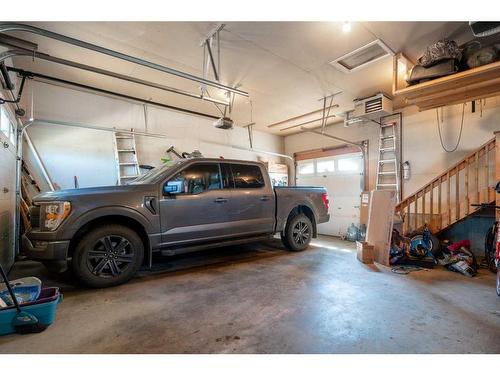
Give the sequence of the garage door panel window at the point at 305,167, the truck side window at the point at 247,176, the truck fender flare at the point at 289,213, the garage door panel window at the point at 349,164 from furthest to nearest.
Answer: the garage door panel window at the point at 305,167 < the garage door panel window at the point at 349,164 < the truck fender flare at the point at 289,213 < the truck side window at the point at 247,176

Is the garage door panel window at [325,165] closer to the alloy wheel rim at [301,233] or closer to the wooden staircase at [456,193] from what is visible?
the wooden staircase at [456,193]

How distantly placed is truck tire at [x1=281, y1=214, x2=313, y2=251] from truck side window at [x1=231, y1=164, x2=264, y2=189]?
1.04 m

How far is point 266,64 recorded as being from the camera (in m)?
4.15

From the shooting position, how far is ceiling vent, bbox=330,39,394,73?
369 cm

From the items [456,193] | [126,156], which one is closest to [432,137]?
[456,193]

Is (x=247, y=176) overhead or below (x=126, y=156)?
below

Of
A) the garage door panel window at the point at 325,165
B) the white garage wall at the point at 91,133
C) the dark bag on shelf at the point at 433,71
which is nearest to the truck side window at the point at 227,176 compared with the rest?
the white garage wall at the point at 91,133

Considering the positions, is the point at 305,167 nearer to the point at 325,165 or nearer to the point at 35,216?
the point at 325,165

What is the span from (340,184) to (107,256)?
20.4 ft

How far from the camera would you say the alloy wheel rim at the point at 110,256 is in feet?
9.52

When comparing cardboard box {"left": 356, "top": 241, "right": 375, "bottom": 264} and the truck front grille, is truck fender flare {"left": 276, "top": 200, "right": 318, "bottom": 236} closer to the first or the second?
cardboard box {"left": 356, "top": 241, "right": 375, "bottom": 264}

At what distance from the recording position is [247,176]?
14.0 feet

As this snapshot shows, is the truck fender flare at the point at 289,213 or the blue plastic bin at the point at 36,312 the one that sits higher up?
the truck fender flare at the point at 289,213
